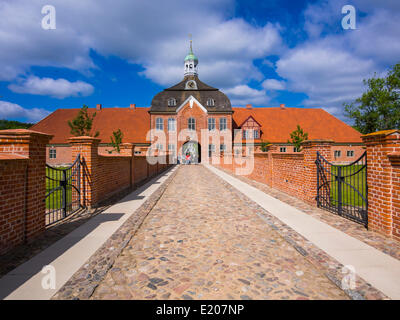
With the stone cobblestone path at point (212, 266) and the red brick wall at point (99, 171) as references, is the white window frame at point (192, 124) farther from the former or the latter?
the stone cobblestone path at point (212, 266)

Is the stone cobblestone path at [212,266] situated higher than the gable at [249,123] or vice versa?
the gable at [249,123]

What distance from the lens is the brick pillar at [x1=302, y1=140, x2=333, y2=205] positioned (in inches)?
308

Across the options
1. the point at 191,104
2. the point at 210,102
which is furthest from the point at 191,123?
the point at 210,102

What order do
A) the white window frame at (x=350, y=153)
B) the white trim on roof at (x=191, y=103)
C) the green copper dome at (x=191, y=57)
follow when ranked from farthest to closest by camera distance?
the green copper dome at (x=191, y=57) < the white window frame at (x=350, y=153) < the white trim on roof at (x=191, y=103)

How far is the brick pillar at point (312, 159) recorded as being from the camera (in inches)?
308

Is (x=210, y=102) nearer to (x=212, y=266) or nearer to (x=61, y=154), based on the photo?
(x=61, y=154)

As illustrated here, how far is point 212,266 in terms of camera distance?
11.8 feet

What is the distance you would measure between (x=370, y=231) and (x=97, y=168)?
25.1ft

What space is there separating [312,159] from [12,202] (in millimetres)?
7888

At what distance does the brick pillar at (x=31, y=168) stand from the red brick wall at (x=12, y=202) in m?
0.09

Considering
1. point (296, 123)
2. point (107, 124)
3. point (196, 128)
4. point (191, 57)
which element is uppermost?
point (191, 57)

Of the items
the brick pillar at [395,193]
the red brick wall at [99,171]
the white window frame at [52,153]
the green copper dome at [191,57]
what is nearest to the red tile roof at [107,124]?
the white window frame at [52,153]

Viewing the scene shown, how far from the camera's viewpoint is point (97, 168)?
8039mm

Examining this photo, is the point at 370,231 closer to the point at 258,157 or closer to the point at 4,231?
the point at 4,231
